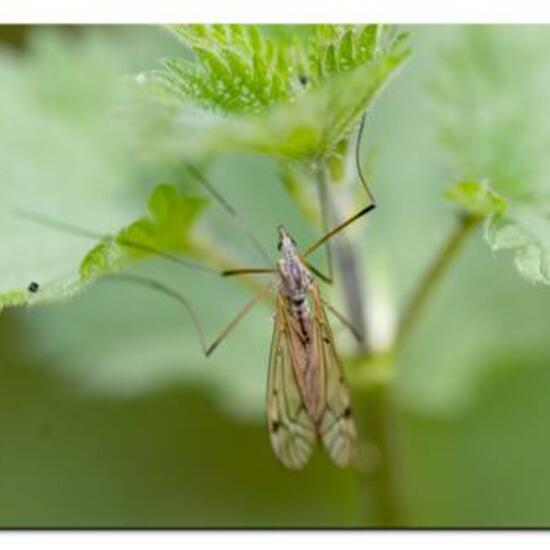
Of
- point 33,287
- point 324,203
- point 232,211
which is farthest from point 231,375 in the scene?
point 33,287

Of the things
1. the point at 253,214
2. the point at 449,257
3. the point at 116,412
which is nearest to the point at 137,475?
the point at 116,412

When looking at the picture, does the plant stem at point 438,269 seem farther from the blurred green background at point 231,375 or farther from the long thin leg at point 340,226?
the blurred green background at point 231,375

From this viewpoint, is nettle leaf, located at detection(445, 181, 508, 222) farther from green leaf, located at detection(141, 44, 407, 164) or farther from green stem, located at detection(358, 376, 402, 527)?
green stem, located at detection(358, 376, 402, 527)

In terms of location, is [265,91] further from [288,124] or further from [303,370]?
[303,370]

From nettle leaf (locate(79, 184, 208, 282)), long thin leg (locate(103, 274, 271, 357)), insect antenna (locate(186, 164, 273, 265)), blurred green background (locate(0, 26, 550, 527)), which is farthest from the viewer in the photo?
blurred green background (locate(0, 26, 550, 527))

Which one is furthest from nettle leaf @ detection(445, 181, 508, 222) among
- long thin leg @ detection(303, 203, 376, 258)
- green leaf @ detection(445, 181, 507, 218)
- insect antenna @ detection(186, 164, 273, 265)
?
insect antenna @ detection(186, 164, 273, 265)

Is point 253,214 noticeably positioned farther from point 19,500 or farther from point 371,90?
point 371,90
